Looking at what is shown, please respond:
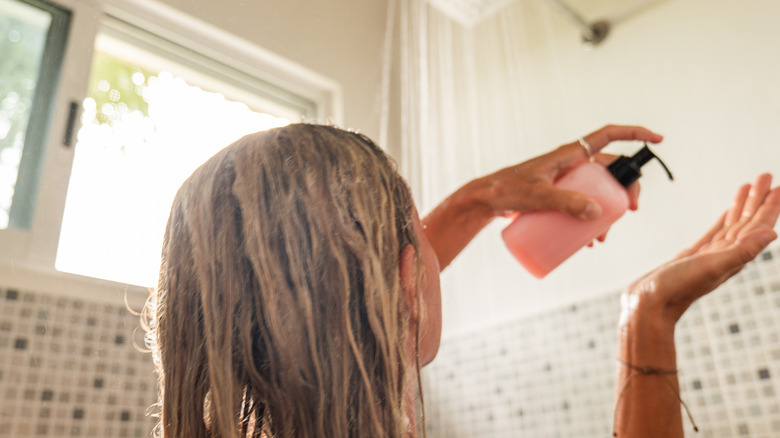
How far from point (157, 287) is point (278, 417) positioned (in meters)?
0.15

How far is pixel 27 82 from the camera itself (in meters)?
0.51

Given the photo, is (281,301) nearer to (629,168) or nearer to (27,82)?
(27,82)

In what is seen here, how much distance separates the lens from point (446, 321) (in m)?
1.05

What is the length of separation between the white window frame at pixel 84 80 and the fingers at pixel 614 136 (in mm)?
289

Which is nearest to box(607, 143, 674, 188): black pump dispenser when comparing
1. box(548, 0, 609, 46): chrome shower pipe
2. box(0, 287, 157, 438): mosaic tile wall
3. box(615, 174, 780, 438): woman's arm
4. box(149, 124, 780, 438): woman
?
box(615, 174, 780, 438): woman's arm

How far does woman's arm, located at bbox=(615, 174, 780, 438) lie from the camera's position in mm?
655

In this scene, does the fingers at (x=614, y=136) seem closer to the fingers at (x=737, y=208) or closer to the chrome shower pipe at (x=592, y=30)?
the fingers at (x=737, y=208)

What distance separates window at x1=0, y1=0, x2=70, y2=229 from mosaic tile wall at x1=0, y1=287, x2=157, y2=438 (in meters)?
0.09

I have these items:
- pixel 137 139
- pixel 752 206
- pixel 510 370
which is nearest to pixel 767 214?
pixel 752 206

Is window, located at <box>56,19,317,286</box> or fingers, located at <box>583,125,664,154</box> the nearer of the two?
window, located at <box>56,19,317,286</box>

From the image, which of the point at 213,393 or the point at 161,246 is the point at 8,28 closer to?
the point at 161,246

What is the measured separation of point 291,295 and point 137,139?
0.71 feet

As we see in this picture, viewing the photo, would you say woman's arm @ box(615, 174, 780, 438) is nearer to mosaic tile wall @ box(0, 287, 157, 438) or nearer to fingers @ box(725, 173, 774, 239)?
fingers @ box(725, 173, 774, 239)

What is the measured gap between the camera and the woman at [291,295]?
0.44 m
